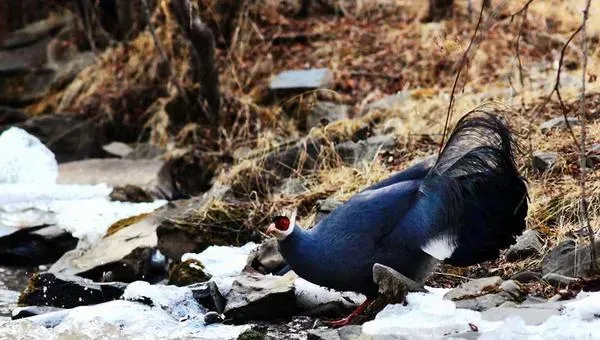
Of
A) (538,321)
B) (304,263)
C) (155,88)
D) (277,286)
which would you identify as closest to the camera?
(538,321)

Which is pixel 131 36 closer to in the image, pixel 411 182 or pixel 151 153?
pixel 151 153

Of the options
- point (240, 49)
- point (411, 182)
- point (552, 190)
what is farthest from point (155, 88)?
point (411, 182)

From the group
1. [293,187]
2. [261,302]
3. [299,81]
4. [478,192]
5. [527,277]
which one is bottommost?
[293,187]

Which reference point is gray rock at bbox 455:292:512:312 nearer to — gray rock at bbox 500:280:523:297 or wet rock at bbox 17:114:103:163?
gray rock at bbox 500:280:523:297

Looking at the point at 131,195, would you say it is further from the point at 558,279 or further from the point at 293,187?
the point at 558,279

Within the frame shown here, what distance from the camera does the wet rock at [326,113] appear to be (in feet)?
26.5

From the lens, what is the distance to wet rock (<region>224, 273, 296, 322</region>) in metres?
4.48

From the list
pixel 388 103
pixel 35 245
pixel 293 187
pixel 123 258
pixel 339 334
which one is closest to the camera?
pixel 339 334

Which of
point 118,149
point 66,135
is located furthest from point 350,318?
point 66,135

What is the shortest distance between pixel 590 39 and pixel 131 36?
4.43m

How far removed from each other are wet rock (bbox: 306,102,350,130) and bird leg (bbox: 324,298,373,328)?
3.82 meters

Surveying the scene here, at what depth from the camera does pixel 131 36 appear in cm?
1035

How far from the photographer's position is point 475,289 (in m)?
4.03

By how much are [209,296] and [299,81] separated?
4.32 m
